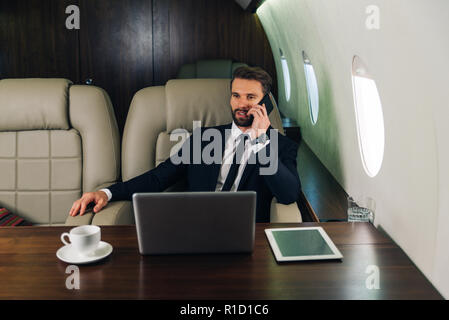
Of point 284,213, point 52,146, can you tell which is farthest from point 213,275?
point 52,146

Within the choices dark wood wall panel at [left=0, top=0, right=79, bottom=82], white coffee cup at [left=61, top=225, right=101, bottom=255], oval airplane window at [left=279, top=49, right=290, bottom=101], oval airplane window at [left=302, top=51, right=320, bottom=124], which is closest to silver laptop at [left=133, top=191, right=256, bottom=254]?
white coffee cup at [left=61, top=225, right=101, bottom=255]

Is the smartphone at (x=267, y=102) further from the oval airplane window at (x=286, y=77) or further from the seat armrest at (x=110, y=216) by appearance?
the oval airplane window at (x=286, y=77)

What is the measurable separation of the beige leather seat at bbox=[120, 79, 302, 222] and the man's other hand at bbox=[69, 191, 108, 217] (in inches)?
11.4

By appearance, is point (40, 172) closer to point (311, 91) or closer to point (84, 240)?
point (84, 240)

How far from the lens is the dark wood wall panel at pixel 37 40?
6.50 m

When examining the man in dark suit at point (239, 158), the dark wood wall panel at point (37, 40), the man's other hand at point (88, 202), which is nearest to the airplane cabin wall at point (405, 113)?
the man in dark suit at point (239, 158)

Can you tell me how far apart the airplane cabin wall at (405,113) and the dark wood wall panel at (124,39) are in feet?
13.2

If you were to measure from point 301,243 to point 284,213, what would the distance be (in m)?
0.40

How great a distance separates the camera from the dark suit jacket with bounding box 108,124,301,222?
201 centimetres

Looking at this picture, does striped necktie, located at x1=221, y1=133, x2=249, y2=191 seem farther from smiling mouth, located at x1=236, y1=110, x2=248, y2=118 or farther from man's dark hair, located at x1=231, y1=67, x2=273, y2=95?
man's dark hair, located at x1=231, y1=67, x2=273, y2=95
